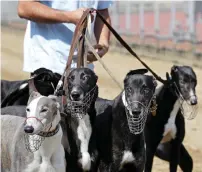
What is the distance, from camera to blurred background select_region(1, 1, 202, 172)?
671 inches

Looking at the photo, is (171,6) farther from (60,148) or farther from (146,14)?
(60,148)

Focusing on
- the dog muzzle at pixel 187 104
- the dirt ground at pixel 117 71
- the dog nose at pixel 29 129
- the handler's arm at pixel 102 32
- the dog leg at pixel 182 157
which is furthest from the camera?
the dirt ground at pixel 117 71

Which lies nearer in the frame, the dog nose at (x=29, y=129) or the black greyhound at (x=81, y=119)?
the dog nose at (x=29, y=129)

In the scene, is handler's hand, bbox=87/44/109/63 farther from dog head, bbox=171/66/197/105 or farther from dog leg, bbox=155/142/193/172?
dog leg, bbox=155/142/193/172

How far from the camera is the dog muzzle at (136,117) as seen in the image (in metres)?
4.43

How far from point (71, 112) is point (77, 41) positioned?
0.56 m

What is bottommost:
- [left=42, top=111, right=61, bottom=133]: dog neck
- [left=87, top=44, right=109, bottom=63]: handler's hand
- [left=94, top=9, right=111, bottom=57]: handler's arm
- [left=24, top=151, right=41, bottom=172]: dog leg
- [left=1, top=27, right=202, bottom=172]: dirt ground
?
[left=1, top=27, right=202, bottom=172]: dirt ground

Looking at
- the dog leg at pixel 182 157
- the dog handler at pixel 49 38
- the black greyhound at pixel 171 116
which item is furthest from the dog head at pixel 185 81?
the dog handler at pixel 49 38

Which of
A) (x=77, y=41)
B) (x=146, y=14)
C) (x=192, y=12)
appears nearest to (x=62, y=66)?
(x=77, y=41)

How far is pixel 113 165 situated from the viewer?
4.74 m

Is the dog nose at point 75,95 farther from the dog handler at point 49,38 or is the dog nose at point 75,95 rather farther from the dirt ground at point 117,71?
the dirt ground at point 117,71

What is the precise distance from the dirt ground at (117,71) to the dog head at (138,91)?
283 centimetres

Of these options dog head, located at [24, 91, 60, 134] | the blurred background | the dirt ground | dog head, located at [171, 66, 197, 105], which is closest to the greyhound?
dog head, located at [24, 91, 60, 134]

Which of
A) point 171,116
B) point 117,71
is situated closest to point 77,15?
point 171,116
